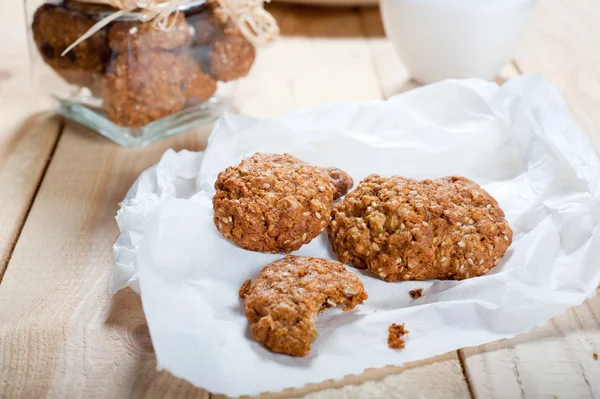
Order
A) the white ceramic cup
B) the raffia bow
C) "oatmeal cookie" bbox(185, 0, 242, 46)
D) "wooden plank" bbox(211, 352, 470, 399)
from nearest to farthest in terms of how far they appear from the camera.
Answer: "wooden plank" bbox(211, 352, 470, 399)
the raffia bow
"oatmeal cookie" bbox(185, 0, 242, 46)
the white ceramic cup

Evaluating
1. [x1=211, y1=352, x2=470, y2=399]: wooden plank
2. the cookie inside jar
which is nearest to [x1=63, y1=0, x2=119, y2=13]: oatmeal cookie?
the cookie inside jar

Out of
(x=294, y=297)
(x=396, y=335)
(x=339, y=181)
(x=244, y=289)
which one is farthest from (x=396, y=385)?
(x=339, y=181)

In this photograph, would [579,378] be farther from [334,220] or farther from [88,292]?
[88,292]

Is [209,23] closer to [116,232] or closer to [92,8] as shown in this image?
[92,8]

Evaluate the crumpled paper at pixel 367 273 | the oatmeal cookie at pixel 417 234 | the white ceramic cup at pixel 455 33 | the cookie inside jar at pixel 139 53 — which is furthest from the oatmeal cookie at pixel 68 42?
the white ceramic cup at pixel 455 33

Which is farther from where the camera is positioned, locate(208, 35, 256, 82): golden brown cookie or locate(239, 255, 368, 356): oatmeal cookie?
locate(208, 35, 256, 82): golden brown cookie

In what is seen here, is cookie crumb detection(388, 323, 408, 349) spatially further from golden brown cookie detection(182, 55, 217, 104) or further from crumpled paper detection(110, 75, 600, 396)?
golden brown cookie detection(182, 55, 217, 104)
